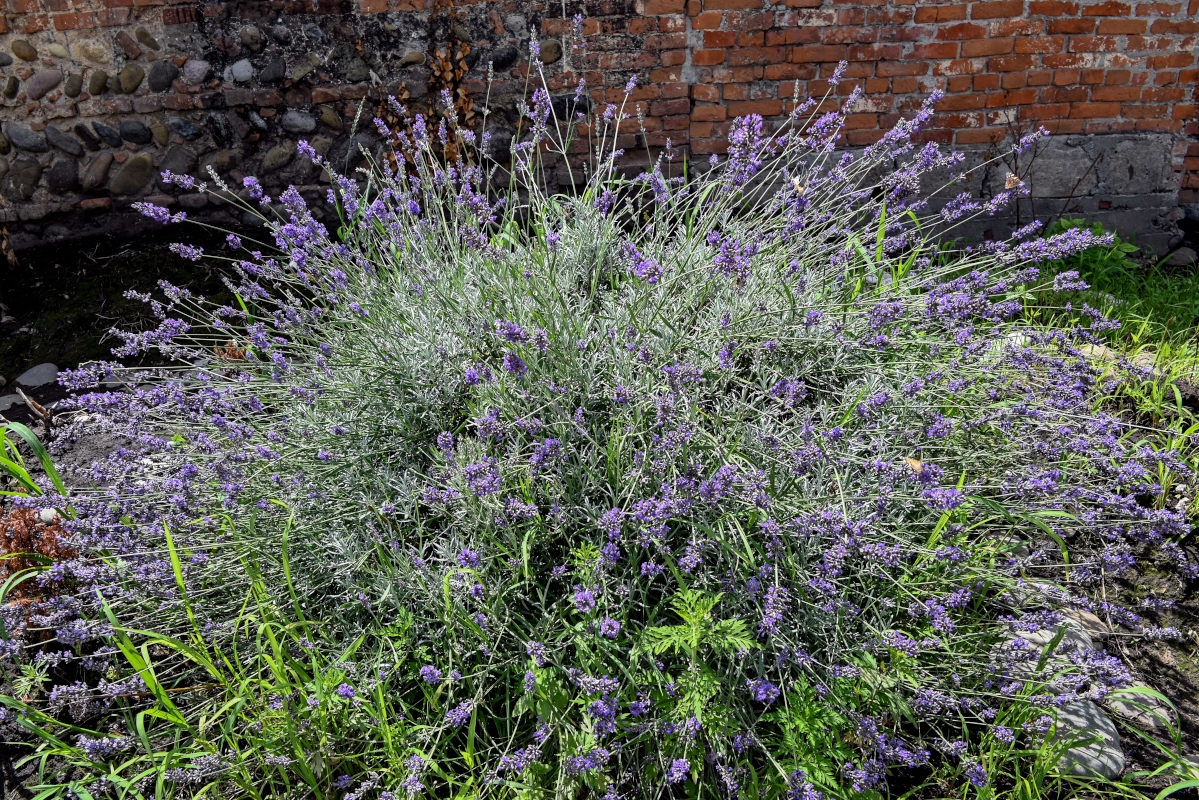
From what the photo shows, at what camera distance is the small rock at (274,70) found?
4.90 m

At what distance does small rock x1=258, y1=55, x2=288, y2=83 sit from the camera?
4902 mm

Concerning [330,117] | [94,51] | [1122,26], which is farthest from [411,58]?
[1122,26]

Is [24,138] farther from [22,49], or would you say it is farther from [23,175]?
[22,49]

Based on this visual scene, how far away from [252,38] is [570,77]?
1.99 metres

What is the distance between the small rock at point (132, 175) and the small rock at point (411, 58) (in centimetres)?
178

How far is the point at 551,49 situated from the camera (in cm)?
483

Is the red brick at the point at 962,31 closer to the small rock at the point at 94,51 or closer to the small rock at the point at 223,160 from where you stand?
the small rock at the point at 223,160

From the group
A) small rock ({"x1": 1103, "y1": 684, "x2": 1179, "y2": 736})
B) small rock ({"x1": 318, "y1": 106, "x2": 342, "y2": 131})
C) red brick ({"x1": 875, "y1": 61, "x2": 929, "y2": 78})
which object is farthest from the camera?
small rock ({"x1": 318, "y1": 106, "x2": 342, "y2": 131})

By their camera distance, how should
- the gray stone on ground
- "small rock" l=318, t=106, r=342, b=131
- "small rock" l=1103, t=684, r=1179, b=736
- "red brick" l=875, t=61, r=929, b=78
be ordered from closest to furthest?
the gray stone on ground
"small rock" l=1103, t=684, r=1179, b=736
"red brick" l=875, t=61, r=929, b=78
"small rock" l=318, t=106, r=342, b=131

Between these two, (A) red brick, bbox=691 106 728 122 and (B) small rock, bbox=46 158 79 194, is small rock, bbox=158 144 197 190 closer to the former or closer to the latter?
(B) small rock, bbox=46 158 79 194

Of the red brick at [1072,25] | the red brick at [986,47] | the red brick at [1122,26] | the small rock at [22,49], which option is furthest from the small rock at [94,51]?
the red brick at [1122,26]

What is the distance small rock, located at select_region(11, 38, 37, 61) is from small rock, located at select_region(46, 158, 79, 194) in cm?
63

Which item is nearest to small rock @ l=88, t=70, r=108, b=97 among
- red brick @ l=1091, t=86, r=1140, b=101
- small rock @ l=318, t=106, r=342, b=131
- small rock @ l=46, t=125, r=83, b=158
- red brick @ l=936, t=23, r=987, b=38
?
small rock @ l=46, t=125, r=83, b=158

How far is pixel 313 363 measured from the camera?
8.29 ft
